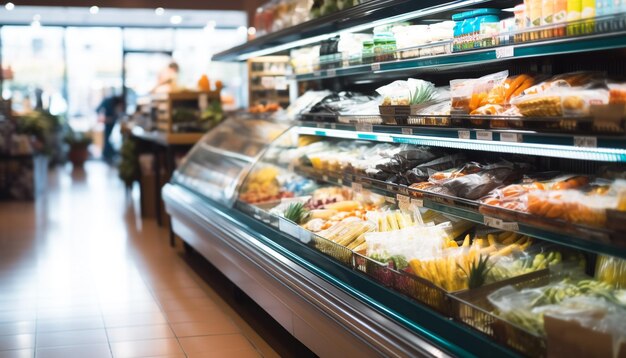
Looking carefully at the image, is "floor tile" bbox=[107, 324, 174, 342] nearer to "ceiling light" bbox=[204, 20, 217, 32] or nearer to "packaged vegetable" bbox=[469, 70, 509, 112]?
"packaged vegetable" bbox=[469, 70, 509, 112]

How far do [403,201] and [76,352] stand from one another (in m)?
2.07

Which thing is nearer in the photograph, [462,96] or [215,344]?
[462,96]

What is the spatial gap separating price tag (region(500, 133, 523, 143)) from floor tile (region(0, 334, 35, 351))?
9.90 ft

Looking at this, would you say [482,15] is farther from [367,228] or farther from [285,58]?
[285,58]

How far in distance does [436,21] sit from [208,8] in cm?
939

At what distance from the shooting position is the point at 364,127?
426 centimetres

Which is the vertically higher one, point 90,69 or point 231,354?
point 90,69

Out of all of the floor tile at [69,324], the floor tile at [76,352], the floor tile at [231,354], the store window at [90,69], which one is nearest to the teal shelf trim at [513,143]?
the floor tile at [231,354]

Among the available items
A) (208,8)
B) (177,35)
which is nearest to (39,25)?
(177,35)

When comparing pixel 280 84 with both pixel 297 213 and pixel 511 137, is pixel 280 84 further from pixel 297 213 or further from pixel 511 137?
pixel 511 137

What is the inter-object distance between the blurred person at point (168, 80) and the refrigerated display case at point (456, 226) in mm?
4617

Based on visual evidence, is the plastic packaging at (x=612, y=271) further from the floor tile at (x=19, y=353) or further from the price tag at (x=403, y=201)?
the floor tile at (x=19, y=353)

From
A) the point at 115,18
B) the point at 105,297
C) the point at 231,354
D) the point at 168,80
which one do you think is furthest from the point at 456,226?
the point at 115,18

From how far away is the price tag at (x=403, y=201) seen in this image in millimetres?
3725
